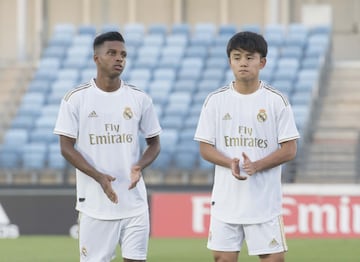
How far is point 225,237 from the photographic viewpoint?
7844 mm

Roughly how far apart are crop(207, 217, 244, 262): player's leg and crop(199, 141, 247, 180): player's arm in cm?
37

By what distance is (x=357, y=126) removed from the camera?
2247cm

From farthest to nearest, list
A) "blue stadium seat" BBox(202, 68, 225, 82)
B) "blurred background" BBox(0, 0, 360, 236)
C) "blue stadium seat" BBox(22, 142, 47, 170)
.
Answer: "blue stadium seat" BBox(202, 68, 225, 82) → "blue stadium seat" BBox(22, 142, 47, 170) → "blurred background" BBox(0, 0, 360, 236)

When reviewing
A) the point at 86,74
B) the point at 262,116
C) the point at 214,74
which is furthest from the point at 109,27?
the point at 262,116

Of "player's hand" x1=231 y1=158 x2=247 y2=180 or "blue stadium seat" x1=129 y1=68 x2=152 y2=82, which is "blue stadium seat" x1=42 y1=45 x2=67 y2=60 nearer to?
"blue stadium seat" x1=129 y1=68 x2=152 y2=82

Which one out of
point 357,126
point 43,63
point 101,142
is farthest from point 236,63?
point 43,63

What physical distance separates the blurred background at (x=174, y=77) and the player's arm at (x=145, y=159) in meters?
9.83

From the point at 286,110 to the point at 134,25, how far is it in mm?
17621

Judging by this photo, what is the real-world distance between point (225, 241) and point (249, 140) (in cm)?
64

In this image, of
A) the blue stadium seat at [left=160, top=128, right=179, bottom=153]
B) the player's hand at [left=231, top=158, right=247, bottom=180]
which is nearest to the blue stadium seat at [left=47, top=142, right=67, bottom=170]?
the blue stadium seat at [left=160, top=128, right=179, bottom=153]

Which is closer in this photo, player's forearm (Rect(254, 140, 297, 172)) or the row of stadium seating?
player's forearm (Rect(254, 140, 297, 172))

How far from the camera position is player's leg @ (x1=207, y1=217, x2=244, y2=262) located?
7.84 m

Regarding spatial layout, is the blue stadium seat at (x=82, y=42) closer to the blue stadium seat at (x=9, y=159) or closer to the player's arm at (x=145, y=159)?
the blue stadium seat at (x=9, y=159)

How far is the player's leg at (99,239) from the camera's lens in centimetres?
801
